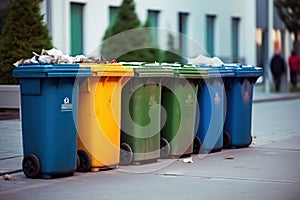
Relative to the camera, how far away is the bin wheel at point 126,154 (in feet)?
38.3

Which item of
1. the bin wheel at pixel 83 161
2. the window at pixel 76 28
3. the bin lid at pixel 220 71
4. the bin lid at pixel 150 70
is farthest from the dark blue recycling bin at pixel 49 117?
the window at pixel 76 28

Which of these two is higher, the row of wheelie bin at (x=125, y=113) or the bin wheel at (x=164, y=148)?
the row of wheelie bin at (x=125, y=113)

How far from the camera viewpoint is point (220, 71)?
519 inches

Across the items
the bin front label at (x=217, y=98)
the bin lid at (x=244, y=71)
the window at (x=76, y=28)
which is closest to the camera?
the bin front label at (x=217, y=98)

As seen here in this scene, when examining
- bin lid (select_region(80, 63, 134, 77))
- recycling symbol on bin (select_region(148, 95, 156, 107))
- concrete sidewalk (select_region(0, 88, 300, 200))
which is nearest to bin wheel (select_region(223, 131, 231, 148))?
concrete sidewalk (select_region(0, 88, 300, 200))

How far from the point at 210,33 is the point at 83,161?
2569cm

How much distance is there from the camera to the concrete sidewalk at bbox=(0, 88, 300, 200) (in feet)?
31.2

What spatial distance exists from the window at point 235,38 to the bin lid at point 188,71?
26.0m

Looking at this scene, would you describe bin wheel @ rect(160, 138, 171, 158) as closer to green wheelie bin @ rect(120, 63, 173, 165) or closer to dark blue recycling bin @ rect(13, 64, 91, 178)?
green wheelie bin @ rect(120, 63, 173, 165)

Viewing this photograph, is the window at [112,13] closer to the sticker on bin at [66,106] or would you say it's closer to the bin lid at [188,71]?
the bin lid at [188,71]

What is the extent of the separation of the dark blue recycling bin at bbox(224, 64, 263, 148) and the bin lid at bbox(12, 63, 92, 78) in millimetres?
3779

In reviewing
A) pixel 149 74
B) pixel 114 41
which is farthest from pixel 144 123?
pixel 114 41

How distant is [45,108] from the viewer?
33.6ft

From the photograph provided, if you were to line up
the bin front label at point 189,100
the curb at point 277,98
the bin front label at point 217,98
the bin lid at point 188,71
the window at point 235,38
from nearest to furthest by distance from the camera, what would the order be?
the bin lid at point 188,71
the bin front label at point 189,100
the bin front label at point 217,98
the curb at point 277,98
the window at point 235,38
